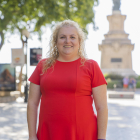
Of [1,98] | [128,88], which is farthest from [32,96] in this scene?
[128,88]

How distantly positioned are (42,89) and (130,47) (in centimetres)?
3514

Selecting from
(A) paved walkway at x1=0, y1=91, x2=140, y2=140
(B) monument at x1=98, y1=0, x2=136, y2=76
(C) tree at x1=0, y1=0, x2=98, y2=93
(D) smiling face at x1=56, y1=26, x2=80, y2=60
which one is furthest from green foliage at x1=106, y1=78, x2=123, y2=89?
(D) smiling face at x1=56, y1=26, x2=80, y2=60

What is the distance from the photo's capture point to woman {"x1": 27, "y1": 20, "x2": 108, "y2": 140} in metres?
2.40

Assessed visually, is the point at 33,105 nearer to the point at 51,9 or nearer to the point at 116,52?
the point at 51,9

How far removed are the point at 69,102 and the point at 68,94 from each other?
0.08 metres

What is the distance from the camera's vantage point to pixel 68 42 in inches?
99.7

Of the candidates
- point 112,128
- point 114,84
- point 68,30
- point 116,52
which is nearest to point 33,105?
point 68,30

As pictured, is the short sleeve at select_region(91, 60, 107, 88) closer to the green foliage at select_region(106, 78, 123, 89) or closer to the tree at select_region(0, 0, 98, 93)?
the tree at select_region(0, 0, 98, 93)

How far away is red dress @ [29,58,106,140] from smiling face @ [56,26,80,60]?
135 millimetres

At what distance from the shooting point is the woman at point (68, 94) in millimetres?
2396

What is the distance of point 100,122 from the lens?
246 centimetres

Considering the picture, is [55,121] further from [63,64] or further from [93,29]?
[93,29]

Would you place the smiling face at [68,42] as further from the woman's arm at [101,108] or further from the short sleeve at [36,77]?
the woman's arm at [101,108]

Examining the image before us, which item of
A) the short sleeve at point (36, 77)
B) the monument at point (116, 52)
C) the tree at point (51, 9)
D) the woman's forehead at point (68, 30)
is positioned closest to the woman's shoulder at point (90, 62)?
the woman's forehead at point (68, 30)
